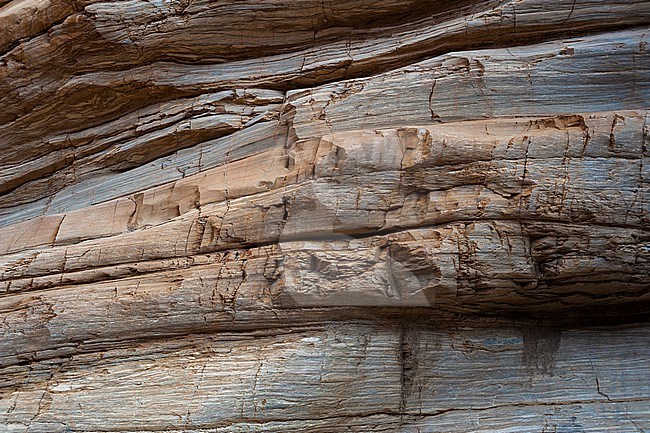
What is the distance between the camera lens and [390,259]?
15.8ft

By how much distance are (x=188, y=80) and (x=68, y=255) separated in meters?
2.22

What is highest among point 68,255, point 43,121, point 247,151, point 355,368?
point 43,121

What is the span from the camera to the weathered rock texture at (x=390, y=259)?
473 centimetres

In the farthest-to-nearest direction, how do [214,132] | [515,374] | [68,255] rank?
[214,132] < [68,255] < [515,374]

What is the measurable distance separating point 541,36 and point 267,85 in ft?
8.97

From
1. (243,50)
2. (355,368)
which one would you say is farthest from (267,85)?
(355,368)

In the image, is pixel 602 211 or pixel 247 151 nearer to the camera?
pixel 602 211

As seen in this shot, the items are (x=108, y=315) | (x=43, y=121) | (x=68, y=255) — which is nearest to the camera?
(x=108, y=315)

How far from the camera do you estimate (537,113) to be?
5.23m

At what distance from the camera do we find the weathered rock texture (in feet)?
15.5

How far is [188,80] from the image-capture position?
6625mm

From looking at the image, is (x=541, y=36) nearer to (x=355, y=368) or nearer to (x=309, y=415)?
(x=355, y=368)

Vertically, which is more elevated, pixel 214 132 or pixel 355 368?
pixel 214 132

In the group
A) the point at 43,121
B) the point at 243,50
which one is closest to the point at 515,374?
the point at 243,50
